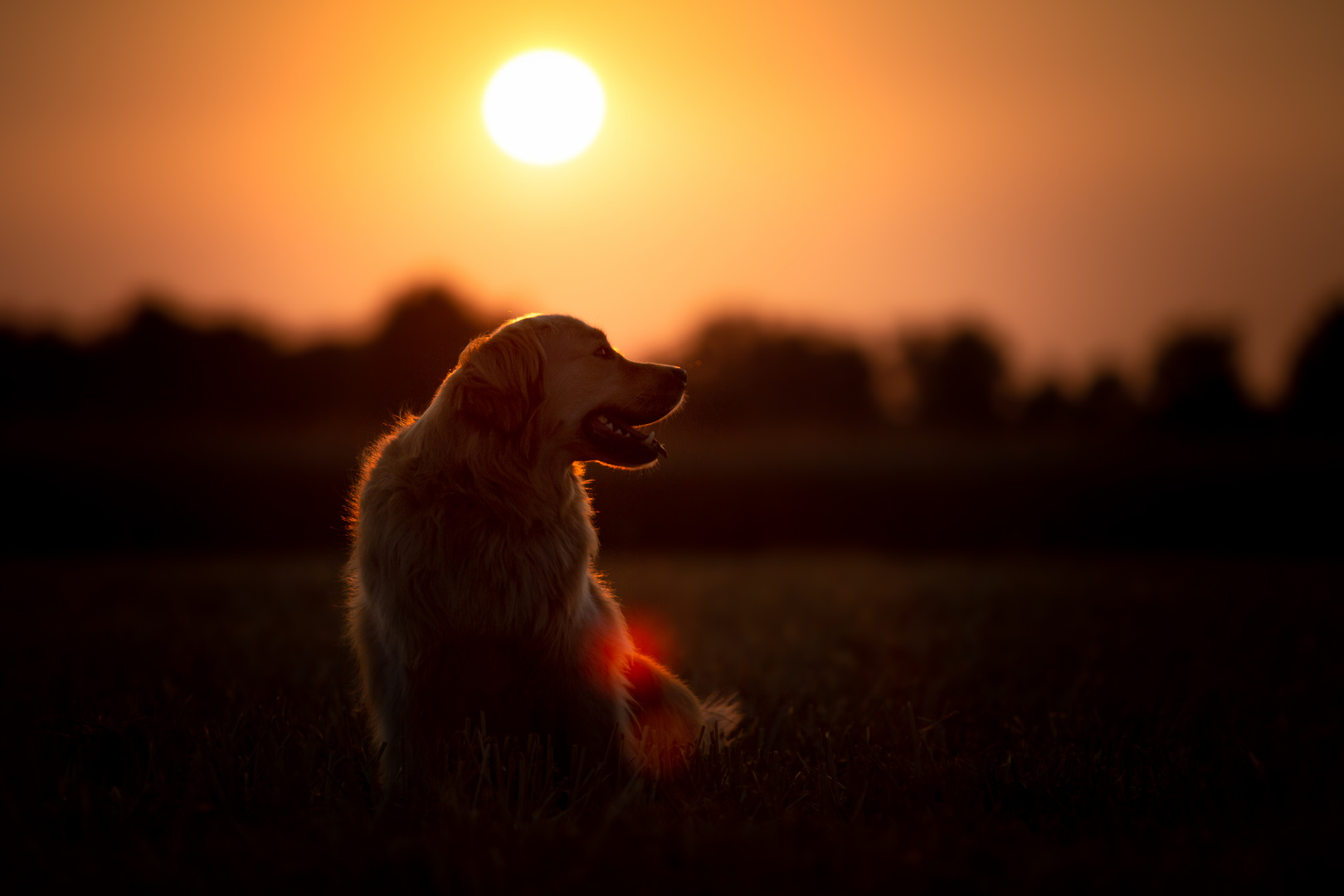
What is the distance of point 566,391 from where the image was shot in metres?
3.29

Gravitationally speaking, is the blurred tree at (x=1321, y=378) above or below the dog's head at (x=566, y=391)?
above

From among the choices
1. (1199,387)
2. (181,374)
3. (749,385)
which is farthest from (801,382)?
(181,374)

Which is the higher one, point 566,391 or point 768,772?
point 566,391

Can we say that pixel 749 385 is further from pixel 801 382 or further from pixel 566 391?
pixel 566 391

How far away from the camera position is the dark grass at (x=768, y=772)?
1849 mm

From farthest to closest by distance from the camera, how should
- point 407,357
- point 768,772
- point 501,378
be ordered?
point 407,357 < point 501,378 < point 768,772

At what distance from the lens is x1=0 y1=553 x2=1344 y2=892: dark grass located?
6.07 feet

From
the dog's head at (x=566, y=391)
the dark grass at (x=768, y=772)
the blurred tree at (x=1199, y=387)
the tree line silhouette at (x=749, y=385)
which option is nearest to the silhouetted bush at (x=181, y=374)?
the tree line silhouette at (x=749, y=385)

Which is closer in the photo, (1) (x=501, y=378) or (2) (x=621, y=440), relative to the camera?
(1) (x=501, y=378)

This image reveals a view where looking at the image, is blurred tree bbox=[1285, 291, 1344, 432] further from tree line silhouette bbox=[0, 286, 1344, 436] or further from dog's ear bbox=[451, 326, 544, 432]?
dog's ear bbox=[451, 326, 544, 432]

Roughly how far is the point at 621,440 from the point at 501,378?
1.70 ft

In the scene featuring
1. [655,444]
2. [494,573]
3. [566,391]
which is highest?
[566,391]

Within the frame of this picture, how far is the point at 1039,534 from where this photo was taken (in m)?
16.1

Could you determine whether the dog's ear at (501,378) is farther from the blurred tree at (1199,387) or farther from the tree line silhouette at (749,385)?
the blurred tree at (1199,387)
